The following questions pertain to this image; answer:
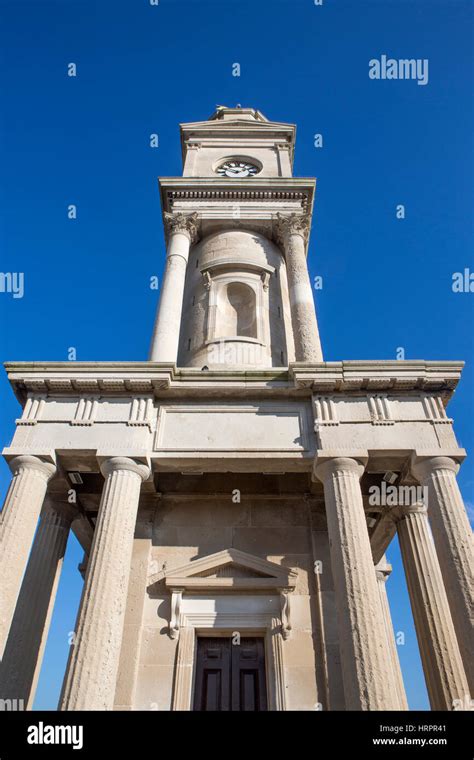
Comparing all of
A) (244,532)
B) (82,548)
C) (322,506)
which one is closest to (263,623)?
(244,532)

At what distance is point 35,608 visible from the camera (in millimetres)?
14273

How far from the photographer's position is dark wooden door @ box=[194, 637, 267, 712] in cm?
1349

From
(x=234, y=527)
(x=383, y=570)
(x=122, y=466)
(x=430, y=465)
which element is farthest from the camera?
(x=383, y=570)

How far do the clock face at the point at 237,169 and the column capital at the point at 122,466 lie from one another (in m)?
18.5

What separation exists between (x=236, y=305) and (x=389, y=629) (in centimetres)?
1314

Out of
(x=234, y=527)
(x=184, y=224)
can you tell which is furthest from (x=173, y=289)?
(x=234, y=527)

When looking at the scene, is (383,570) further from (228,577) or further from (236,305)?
(236,305)

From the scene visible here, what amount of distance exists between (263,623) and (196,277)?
14319mm

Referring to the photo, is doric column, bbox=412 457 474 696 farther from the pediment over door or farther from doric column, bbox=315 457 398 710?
the pediment over door

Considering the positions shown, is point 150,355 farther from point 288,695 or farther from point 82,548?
point 288,695

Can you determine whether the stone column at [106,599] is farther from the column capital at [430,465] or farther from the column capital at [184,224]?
the column capital at [184,224]

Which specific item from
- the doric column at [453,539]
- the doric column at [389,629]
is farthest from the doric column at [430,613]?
the doric column at [453,539]

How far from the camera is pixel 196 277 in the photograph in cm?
2362

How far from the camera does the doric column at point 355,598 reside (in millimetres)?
10328
